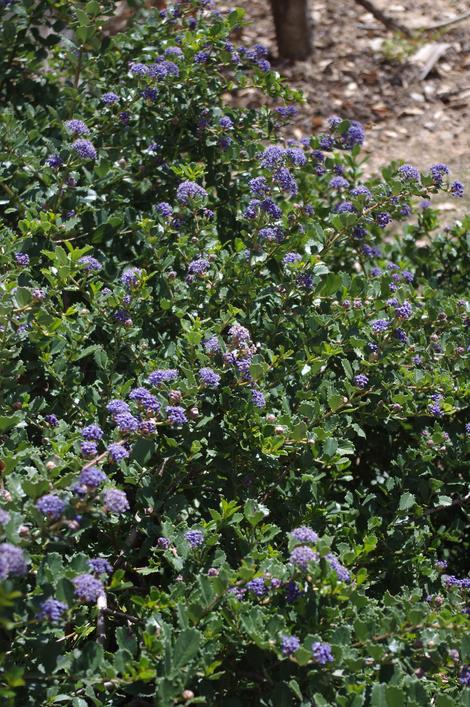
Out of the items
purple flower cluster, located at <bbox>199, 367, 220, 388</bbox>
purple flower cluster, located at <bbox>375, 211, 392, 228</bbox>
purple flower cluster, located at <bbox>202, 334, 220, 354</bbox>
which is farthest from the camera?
purple flower cluster, located at <bbox>375, 211, 392, 228</bbox>

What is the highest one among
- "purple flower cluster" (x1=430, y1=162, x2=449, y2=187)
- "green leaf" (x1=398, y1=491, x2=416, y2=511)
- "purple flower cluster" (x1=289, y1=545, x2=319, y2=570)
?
"purple flower cluster" (x1=430, y1=162, x2=449, y2=187)

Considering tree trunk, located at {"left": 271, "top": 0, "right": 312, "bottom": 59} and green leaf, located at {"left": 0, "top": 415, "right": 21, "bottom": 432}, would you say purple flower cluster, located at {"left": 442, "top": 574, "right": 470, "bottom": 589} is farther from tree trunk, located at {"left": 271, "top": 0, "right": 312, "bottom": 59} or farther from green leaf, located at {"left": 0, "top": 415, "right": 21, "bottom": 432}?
tree trunk, located at {"left": 271, "top": 0, "right": 312, "bottom": 59}

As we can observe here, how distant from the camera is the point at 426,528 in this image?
2.87 meters

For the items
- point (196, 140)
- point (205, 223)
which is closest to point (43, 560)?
point (205, 223)

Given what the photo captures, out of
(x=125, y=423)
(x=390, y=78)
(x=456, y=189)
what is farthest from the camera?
(x=390, y=78)

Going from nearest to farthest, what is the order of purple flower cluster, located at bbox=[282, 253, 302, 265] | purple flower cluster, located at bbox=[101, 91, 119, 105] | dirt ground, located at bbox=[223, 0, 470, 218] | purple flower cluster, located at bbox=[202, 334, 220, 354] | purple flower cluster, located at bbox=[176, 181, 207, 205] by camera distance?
purple flower cluster, located at bbox=[202, 334, 220, 354]
purple flower cluster, located at bbox=[282, 253, 302, 265]
purple flower cluster, located at bbox=[176, 181, 207, 205]
purple flower cluster, located at bbox=[101, 91, 119, 105]
dirt ground, located at bbox=[223, 0, 470, 218]

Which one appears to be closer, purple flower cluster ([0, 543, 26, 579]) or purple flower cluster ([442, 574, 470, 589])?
purple flower cluster ([0, 543, 26, 579])

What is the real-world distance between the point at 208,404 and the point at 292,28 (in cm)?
517

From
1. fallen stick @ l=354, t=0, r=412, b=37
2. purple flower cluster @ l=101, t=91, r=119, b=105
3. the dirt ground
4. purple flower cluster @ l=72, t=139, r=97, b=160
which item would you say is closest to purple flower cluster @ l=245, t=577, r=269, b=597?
purple flower cluster @ l=72, t=139, r=97, b=160

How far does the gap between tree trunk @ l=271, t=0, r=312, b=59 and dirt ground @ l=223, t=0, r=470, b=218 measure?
0.10 meters

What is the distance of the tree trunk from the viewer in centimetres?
702

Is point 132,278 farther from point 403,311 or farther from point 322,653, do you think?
point 322,653

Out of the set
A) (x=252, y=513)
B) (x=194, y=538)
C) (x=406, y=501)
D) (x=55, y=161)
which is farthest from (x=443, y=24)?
(x=194, y=538)

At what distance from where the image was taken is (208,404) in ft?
8.94
